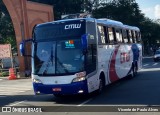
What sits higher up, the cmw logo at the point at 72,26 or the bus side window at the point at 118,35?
the cmw logo at the point at 72,26

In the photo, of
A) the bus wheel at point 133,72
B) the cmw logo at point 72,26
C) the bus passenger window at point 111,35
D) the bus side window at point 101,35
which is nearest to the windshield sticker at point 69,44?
the cmw logo at point 72,26

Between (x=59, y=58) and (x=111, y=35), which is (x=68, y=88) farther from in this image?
(x=111, y=35)

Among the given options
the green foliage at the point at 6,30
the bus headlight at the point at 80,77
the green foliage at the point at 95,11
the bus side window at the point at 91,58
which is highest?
the green foliage at the point at 95,11

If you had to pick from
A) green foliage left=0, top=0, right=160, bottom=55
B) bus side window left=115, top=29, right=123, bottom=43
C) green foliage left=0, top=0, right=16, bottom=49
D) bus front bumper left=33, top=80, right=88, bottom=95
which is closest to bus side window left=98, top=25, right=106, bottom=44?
bus side window left=115, top=29, right=123, bottom=43

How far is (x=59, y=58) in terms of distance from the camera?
13.1m

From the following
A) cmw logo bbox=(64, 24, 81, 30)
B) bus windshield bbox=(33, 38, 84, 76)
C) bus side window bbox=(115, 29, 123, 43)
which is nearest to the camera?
bus windshield bbox=(33, 38, 84, 76)

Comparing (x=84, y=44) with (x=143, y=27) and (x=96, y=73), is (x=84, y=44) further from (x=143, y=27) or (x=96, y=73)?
(x=143, y=27)

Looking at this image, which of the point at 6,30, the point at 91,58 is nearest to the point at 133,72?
the point at 91,58

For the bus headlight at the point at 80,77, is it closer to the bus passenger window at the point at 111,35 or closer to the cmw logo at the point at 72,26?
the cmw logo at the point at 72,26

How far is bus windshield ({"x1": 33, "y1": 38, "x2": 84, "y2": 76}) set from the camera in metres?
13.0

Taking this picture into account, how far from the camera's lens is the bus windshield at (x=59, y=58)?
13.0 meters

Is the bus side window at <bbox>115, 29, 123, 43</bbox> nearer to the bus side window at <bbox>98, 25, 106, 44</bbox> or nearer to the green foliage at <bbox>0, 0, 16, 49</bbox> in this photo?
the bus side window at <bbox>98, 25, 106, 44</bbox>

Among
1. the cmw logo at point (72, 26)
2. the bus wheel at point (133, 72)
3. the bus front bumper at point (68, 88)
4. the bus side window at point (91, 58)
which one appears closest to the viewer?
the bus front bumper at point (68, 88)

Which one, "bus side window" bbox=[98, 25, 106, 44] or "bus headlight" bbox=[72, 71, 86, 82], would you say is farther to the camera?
"bus side window" bbox=[98, 25, 106, 44]
